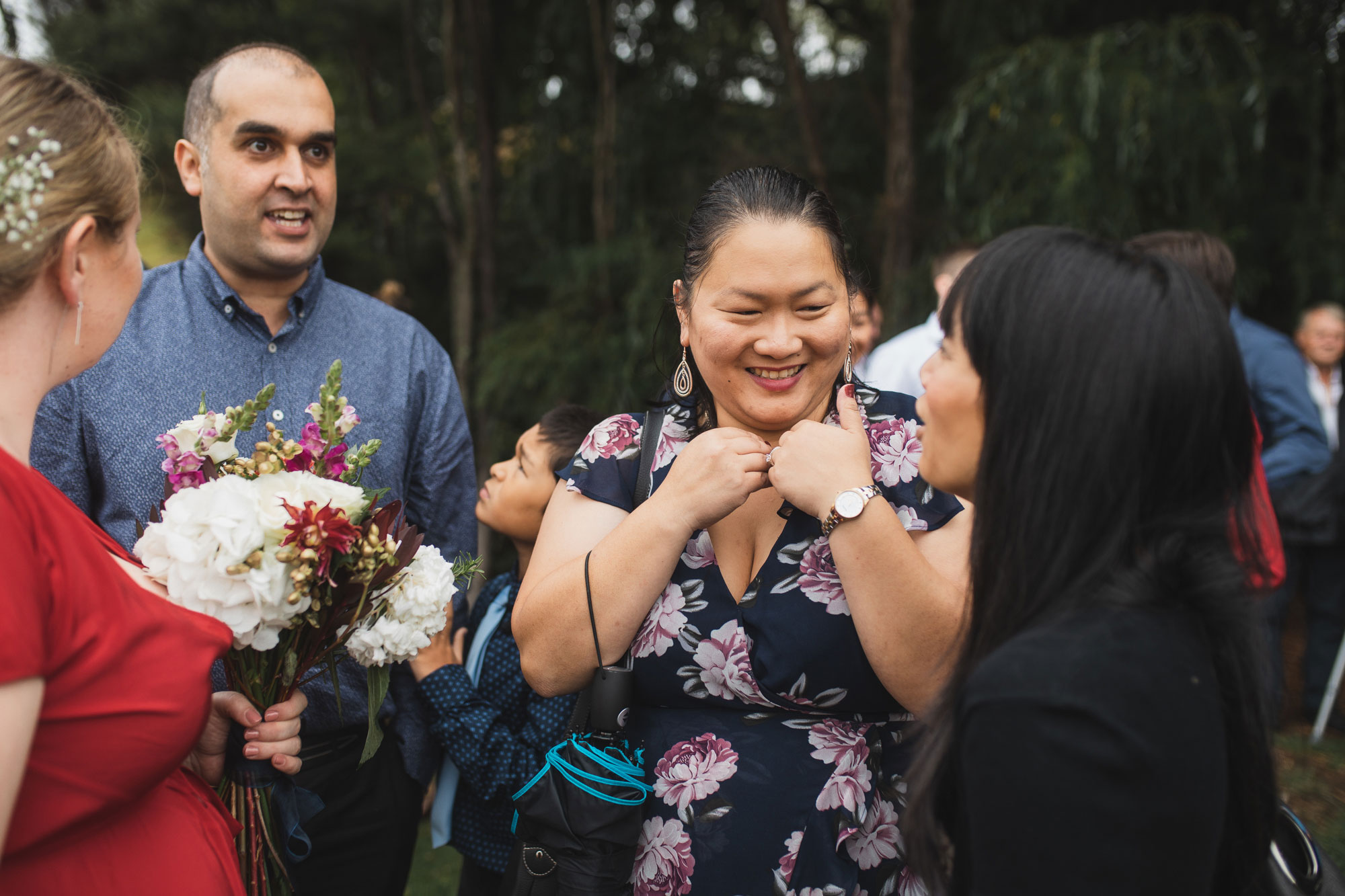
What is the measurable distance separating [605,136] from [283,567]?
578cm

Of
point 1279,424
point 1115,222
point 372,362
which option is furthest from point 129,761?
point 1279,424

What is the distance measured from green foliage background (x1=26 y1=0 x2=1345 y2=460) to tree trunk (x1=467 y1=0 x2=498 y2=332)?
0.31 ft

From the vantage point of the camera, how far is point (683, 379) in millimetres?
2078

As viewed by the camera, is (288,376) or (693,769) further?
(288,376)

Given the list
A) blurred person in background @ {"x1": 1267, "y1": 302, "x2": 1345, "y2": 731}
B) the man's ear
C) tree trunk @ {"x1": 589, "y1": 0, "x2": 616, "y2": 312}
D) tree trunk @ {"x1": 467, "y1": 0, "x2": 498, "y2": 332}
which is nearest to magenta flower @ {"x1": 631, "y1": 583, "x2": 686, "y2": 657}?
the man's ear

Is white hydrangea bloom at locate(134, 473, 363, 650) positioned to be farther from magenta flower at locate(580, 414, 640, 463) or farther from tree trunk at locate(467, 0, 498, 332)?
tree trunk at locate(467, 0, 498, 332)

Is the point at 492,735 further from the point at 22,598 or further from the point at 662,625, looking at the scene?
the point at 22,598

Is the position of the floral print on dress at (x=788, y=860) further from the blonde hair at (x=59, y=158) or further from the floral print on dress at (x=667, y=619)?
the blonde hair at (x=59, y=158)

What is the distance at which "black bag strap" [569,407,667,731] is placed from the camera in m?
1.77

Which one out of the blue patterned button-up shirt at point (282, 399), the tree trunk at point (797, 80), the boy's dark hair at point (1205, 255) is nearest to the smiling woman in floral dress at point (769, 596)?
the blue patterned button-up shirt at point (282, 399)

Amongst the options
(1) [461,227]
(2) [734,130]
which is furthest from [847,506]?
(1) [461,227]

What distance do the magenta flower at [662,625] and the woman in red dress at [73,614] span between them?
2.39ft

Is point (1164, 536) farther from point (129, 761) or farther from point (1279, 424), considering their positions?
point (1279, 424)

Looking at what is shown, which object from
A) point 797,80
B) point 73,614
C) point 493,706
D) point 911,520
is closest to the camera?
point 73,614
